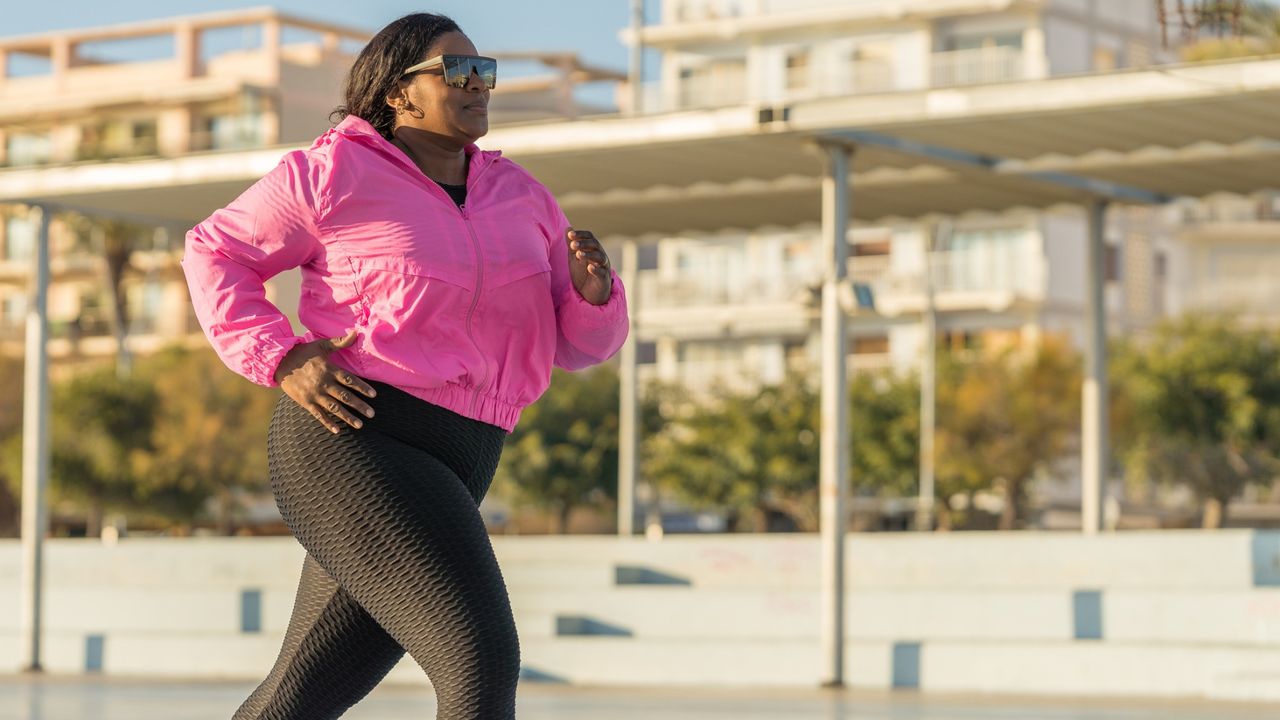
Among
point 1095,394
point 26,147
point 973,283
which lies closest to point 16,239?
point 26,147

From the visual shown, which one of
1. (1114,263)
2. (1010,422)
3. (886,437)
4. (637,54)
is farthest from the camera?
(1114,263)

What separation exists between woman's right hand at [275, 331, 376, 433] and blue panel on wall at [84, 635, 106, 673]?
13454 millimetres

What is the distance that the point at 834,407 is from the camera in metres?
14.4

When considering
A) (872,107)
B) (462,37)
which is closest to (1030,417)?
(872,107)

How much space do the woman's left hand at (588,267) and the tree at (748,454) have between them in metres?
44.1

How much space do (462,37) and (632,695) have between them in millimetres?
9845

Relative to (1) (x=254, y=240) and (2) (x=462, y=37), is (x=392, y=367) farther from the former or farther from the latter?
(2) (x=462, y=37)

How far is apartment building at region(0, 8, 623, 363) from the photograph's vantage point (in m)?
69.7

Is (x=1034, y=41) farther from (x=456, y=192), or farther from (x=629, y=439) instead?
(x=456, y=192)

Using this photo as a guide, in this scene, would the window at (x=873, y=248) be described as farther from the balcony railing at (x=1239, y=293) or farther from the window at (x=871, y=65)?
the balcony railing at (x=1239, y=293)

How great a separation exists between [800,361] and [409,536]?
198 feet

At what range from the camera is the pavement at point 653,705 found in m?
11.3

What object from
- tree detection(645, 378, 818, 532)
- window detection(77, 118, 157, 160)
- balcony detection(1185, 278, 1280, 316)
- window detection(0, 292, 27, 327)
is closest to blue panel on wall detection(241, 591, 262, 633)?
tree detection(645, 378, 818, 532)

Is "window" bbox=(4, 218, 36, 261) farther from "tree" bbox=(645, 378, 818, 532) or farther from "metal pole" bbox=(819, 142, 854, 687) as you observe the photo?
"metal pole" bbox=(819, 142, 854, 687)
